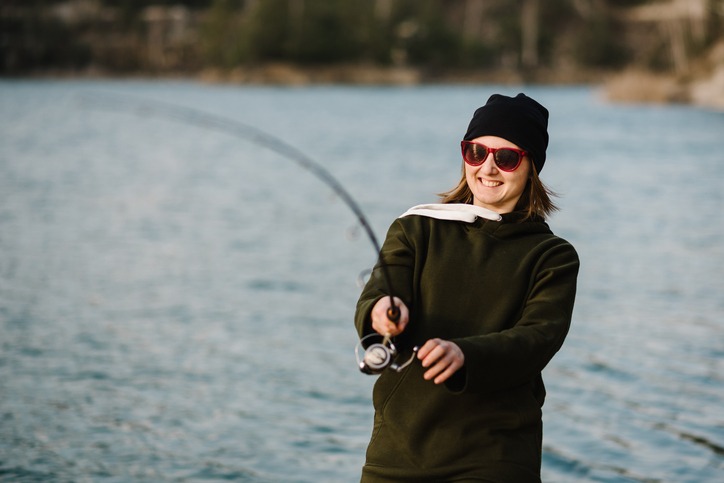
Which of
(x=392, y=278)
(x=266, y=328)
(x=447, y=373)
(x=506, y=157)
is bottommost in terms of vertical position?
(x=266, y=328)

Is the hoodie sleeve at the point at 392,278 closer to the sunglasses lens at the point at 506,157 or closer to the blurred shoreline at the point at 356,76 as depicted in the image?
the sunglasses lens at the point at 506,157

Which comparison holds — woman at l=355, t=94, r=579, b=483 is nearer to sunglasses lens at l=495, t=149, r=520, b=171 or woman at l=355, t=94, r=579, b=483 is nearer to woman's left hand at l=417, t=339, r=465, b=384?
sunglasses lens at l=495, t=149, r=520, b=171

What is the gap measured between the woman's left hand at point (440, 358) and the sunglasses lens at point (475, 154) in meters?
0.60

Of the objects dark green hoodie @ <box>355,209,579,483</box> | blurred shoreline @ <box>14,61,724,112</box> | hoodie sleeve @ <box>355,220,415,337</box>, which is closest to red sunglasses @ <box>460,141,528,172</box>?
dark green hoodie @ <box>355,209,579,483</box>

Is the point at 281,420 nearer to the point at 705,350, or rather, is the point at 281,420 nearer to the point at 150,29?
the point at 705,350

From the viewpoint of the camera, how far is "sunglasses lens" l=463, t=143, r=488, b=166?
2.91 m

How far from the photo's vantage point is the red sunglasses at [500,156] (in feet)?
9.47

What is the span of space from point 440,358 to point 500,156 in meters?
0.65

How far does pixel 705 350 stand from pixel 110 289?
255 inches

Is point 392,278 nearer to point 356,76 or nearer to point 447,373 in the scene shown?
point 447,373

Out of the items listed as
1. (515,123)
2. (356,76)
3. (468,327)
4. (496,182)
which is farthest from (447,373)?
(356,76)

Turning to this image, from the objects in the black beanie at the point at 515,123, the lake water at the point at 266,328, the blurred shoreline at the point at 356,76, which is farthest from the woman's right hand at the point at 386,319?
the blurred shoreline at the point at 356,76

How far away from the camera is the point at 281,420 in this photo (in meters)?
7.41

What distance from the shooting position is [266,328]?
10500 millimetres
